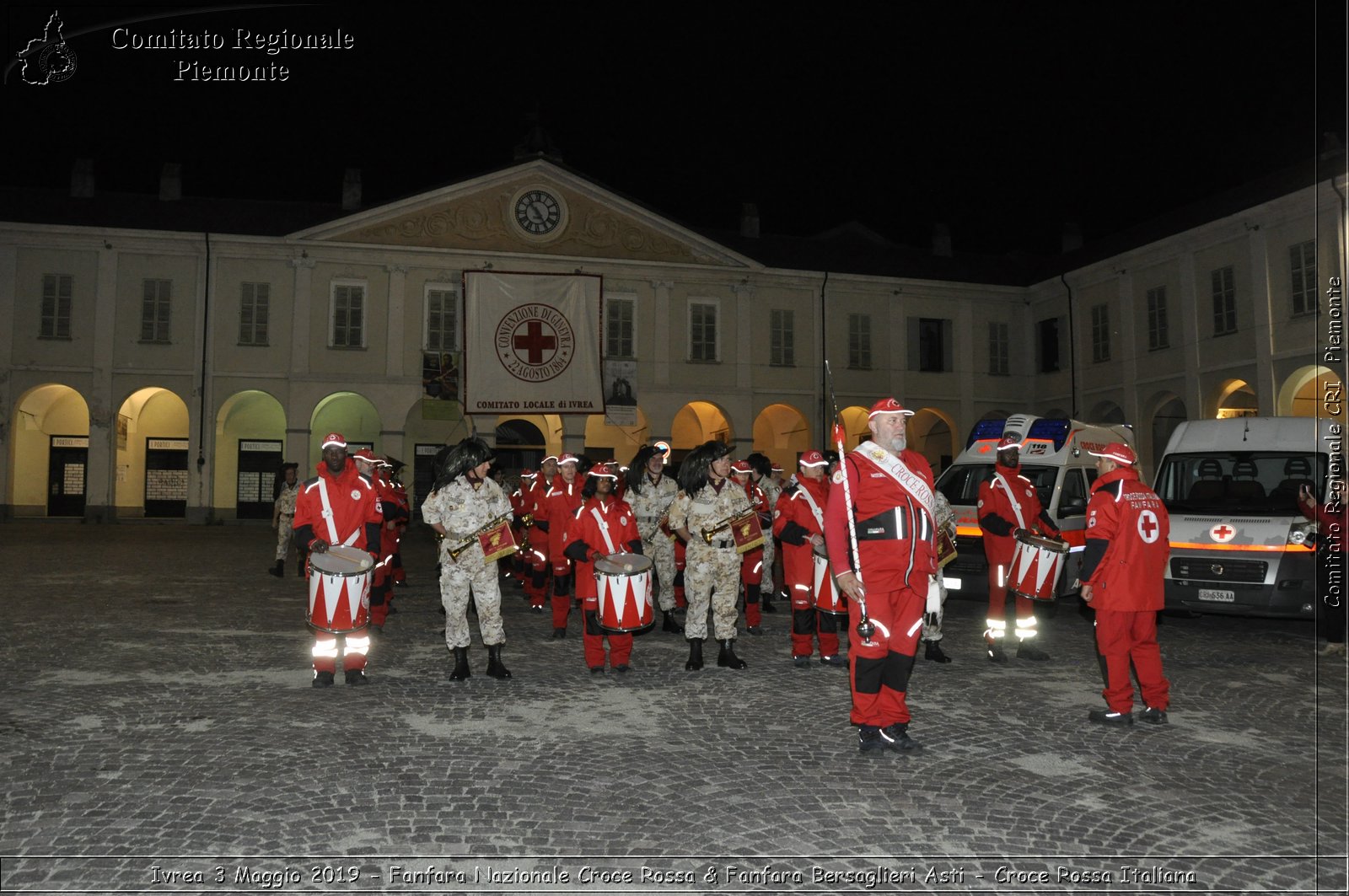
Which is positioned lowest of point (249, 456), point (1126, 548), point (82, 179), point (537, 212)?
point (1126, 548)

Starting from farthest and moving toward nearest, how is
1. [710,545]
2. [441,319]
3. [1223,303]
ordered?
[441,319] → [1223,303] → [710,545]

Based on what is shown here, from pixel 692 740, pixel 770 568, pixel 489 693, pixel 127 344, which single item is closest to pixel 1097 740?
pixel 692 740

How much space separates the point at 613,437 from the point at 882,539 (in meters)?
27.4

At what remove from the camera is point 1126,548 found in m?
6.18

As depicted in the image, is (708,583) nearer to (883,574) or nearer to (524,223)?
(883,574)

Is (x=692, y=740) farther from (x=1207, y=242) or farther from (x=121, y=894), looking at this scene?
(x=1207, y=242)

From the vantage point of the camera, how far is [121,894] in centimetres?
353

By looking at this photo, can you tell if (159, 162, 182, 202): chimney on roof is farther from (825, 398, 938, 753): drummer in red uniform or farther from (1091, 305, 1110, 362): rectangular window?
(825, 398, 938, 753): drummer in red uniform

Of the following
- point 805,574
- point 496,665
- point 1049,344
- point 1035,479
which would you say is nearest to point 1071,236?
point 1049,344

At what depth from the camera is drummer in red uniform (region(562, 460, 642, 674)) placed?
26.0 feet

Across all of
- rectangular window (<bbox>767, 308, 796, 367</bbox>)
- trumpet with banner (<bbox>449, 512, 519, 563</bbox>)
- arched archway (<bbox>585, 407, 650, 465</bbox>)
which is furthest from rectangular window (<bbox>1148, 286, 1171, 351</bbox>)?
trumpet with banner (<bbox>449, 512, 519, 563</bbox>)

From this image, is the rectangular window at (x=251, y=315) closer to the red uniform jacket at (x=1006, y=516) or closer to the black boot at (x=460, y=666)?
the black boot at (x=460, y=666)

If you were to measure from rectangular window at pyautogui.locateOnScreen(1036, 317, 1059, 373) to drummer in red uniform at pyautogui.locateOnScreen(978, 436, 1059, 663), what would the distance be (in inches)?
1071

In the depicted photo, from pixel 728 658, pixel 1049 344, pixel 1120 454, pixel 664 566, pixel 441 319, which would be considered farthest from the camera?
pixel 1049 344
